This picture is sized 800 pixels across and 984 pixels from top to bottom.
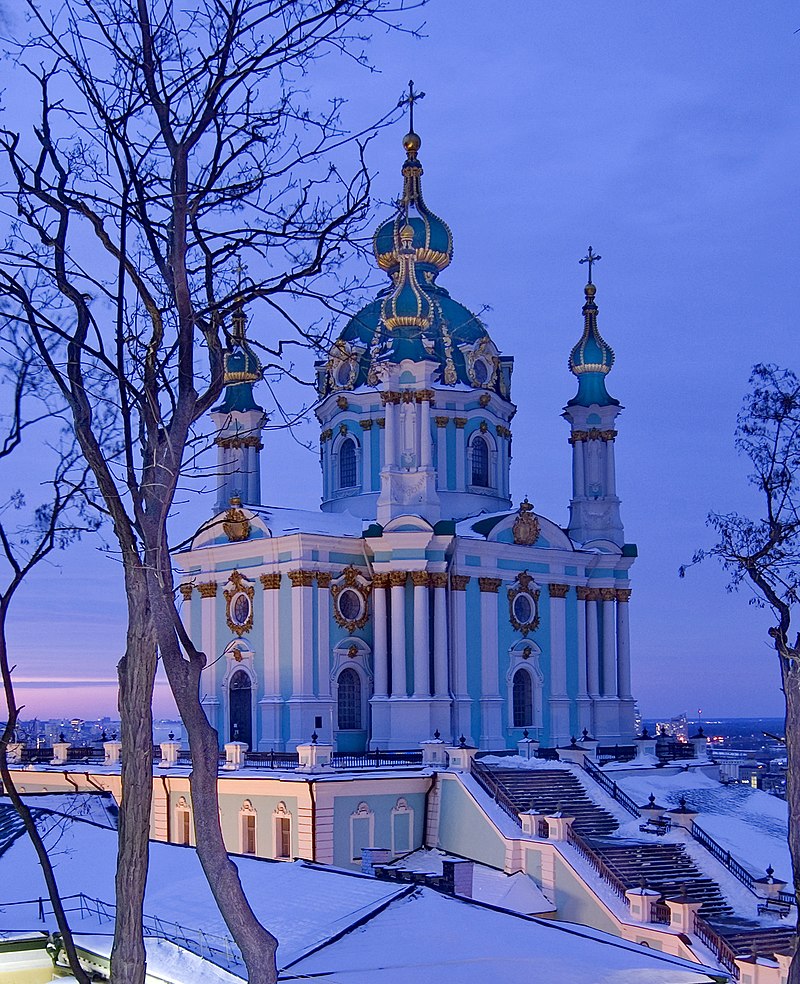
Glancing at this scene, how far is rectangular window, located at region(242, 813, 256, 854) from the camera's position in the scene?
29.0 metres

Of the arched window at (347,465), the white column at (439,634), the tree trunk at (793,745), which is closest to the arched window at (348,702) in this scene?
the white column at (439,634)

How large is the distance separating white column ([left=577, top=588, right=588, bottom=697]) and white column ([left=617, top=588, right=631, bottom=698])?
1348 mm

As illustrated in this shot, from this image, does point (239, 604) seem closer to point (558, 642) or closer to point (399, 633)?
point (399, 633)

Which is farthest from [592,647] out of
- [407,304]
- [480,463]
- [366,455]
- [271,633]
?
[407,304]

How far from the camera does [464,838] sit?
2816 centimetres

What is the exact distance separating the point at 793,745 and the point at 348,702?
71.4 ft

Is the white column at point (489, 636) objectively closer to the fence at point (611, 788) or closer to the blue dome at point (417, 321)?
the fence at point (611, 788)

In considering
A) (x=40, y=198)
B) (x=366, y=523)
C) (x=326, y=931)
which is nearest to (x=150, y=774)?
(x=40, y=198)

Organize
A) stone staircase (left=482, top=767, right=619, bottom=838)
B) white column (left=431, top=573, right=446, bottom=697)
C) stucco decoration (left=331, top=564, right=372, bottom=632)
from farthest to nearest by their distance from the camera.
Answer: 1. stucco decoration (left=331, top=564, right=372, bottom=632)
2. white column (left=431, top=573, right=446, bottom=697)
3. stone staircase (left=482, top=767, right=619, bottom=838)

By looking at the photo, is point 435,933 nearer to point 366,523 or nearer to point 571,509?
point 366,523

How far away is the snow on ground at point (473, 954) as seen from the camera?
13.6 meters

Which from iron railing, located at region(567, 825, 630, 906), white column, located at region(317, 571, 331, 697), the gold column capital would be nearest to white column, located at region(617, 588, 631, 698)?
the gold column capital

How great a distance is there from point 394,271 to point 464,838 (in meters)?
17.6

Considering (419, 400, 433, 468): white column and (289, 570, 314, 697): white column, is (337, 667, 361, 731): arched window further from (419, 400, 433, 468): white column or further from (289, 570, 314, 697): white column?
(419, 400, 433, 468): white column
